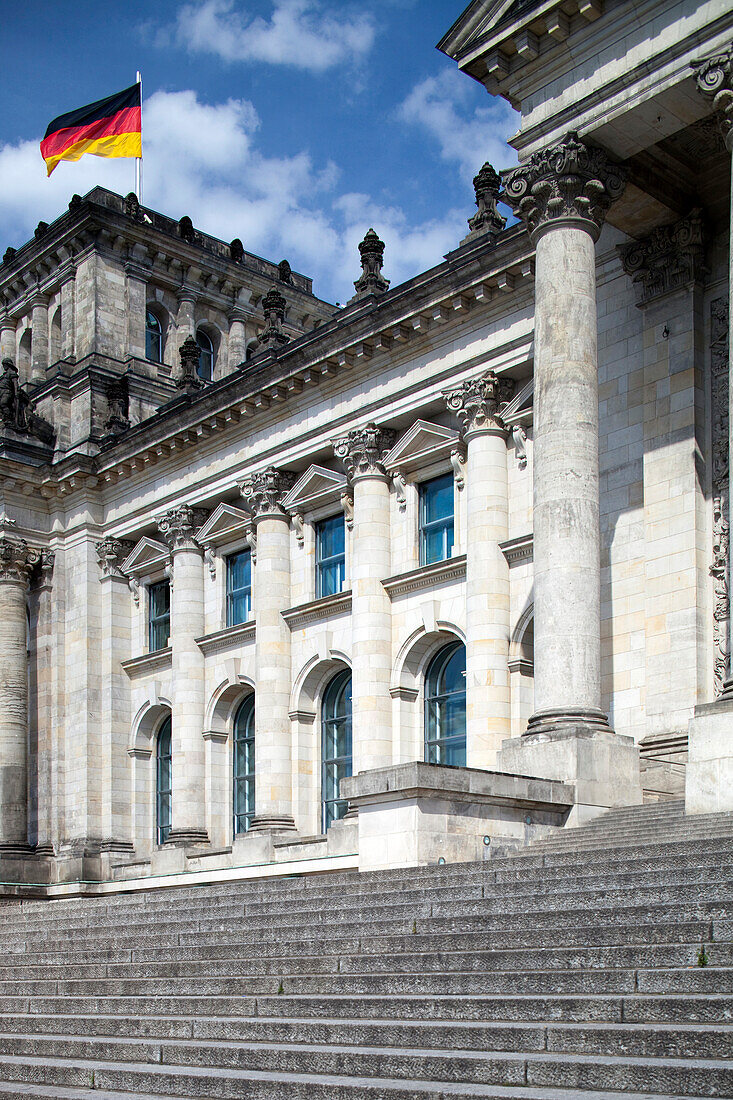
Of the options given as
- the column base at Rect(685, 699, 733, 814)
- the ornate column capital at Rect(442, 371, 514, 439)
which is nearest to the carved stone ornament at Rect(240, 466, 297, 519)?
the ornate column capital at Rect(442, 371, 514, 439)

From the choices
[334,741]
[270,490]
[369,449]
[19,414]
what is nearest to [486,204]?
[369,449]

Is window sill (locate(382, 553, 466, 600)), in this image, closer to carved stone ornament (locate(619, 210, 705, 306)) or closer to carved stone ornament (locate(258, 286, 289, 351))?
→ carved stone ornament (locate(619, 210, 705, 306))

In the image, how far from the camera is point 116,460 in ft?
122

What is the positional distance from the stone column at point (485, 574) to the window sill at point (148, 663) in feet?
38.3

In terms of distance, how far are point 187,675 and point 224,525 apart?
3906 mm

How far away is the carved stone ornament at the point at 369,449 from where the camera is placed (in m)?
30.1

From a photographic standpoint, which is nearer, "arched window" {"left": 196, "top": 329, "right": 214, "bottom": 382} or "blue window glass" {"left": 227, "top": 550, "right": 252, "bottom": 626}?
"blue window glass" {"left": 227, "top": 550, "right": 252, "bottom": 626}

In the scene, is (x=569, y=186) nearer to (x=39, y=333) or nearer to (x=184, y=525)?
(x=184, y=525)

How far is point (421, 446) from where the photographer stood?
29328 millimetres

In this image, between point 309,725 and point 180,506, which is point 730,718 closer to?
point 309,725

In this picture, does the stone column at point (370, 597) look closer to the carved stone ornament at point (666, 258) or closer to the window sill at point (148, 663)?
the window sill at point (148, 663)

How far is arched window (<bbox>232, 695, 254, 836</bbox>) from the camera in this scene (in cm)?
3412

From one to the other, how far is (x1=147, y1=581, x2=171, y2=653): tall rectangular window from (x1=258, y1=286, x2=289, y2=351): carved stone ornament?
7.40 m

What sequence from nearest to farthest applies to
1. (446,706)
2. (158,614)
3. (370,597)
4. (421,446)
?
(446,706), (421,446), (370,597), (158,614)
